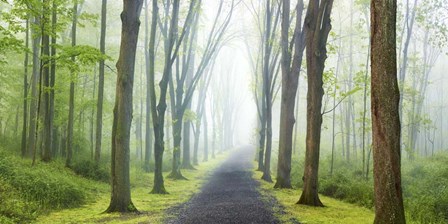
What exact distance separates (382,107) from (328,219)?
4.13m

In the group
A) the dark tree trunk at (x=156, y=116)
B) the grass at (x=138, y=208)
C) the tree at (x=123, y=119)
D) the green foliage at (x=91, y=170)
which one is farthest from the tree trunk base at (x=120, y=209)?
the green foliage at (x=91, y=170)

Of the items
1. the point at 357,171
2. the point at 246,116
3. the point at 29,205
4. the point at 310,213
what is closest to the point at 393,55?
the point at 310,213

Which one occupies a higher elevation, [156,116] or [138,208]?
[156,116]

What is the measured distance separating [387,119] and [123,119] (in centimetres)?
752

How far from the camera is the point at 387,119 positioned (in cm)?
625

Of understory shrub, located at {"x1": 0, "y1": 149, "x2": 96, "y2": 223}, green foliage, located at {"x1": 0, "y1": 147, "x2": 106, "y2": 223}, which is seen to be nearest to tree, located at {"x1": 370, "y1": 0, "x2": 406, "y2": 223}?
green foliage, located at {"x1": 0, "y1": 147, "x2": 106, "y2": 223}

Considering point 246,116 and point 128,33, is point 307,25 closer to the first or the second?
point 128,33

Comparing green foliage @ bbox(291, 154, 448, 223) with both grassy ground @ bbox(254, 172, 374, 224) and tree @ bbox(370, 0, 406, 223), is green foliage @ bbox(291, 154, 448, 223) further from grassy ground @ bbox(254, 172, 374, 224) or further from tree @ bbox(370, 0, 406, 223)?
tree @ bbox(370, 0, 406, 223)

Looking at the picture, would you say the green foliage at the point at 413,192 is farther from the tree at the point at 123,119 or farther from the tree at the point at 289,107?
the tree at the point at 123,119

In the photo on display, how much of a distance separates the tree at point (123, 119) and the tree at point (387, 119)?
7.29 metres

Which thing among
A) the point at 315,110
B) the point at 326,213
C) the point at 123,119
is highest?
the point at 315,110

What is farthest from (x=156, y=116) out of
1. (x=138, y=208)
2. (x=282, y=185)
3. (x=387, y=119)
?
(x=387, y=119)

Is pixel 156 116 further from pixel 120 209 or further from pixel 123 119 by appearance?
pixel 120 209

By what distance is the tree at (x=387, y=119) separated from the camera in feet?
20.4
